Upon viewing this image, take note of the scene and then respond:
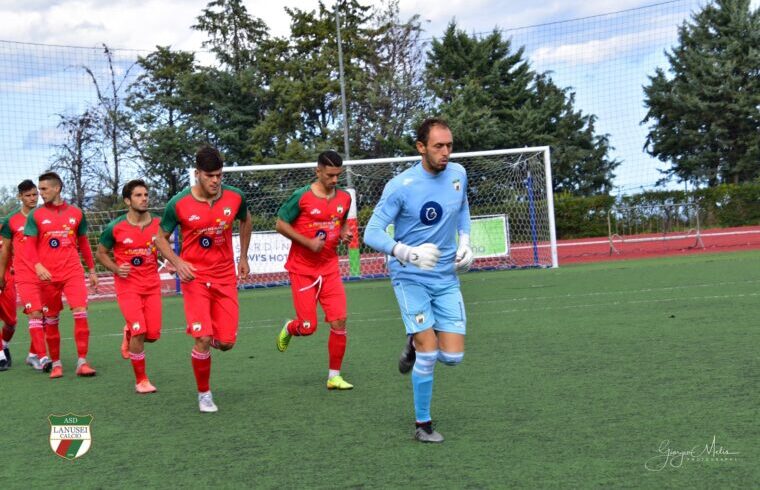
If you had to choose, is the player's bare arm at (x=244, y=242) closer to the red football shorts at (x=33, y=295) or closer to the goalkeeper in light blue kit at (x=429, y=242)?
the goalkeeper in light blue kit at (x=429, y=242)

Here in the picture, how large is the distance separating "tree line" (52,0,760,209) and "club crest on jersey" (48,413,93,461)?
1383 inches

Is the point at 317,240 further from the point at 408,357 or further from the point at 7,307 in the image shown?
the point at 7,307

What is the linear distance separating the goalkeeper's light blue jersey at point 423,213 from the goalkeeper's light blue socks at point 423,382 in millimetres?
505

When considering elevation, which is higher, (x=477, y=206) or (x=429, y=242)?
(x=477, y=206)

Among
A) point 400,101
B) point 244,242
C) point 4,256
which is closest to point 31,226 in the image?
point 4,256

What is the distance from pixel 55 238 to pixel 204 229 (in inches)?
125

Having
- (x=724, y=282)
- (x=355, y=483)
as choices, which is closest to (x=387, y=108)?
(x=724, y=282)

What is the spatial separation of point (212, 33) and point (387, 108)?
12.9m

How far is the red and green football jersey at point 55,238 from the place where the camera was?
9.77 m

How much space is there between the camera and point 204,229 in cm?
→ 734

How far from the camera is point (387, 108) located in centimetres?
4288

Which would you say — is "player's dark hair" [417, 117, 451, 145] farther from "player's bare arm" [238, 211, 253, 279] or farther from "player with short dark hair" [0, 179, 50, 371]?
"player with short dark hair" [0, 179, 50, 371]

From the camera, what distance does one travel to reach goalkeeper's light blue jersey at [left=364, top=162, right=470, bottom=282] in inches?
234

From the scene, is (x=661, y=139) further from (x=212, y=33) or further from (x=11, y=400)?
(x=11, y=400)
